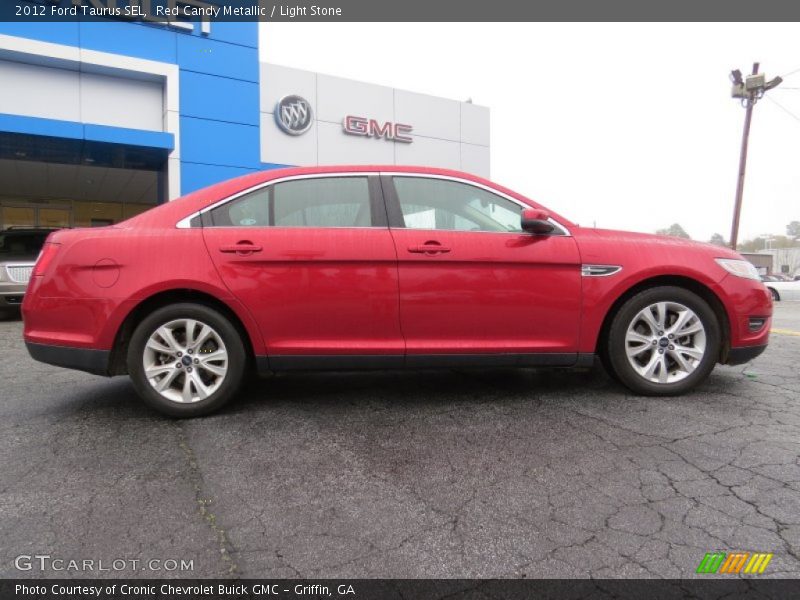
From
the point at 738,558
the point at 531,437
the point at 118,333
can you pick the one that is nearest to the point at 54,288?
the point at 118,333

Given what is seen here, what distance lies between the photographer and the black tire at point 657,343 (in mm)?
3453

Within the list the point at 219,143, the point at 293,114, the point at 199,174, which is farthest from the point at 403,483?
the point at 293,114

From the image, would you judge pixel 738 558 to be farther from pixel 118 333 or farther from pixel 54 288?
pixel 54 288

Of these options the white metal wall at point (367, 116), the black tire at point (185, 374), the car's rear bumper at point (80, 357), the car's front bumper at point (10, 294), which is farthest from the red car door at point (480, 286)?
the white metal wall at point (367, 116)

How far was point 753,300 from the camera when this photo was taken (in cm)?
356

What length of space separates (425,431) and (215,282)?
1.52 meters

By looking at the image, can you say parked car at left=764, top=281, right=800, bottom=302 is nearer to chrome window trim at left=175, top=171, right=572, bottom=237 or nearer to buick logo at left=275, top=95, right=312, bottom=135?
buick logo at left=275, top=95, right=312, bottom=135

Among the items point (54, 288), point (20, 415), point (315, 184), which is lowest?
point (20, 415)

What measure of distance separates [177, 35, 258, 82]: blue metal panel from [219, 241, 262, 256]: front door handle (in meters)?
11.5

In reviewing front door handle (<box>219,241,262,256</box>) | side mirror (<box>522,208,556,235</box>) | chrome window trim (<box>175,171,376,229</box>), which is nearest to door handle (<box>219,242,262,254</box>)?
front door handle (<box>219,241,262,256</box>)

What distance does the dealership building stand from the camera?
11.4 meters
